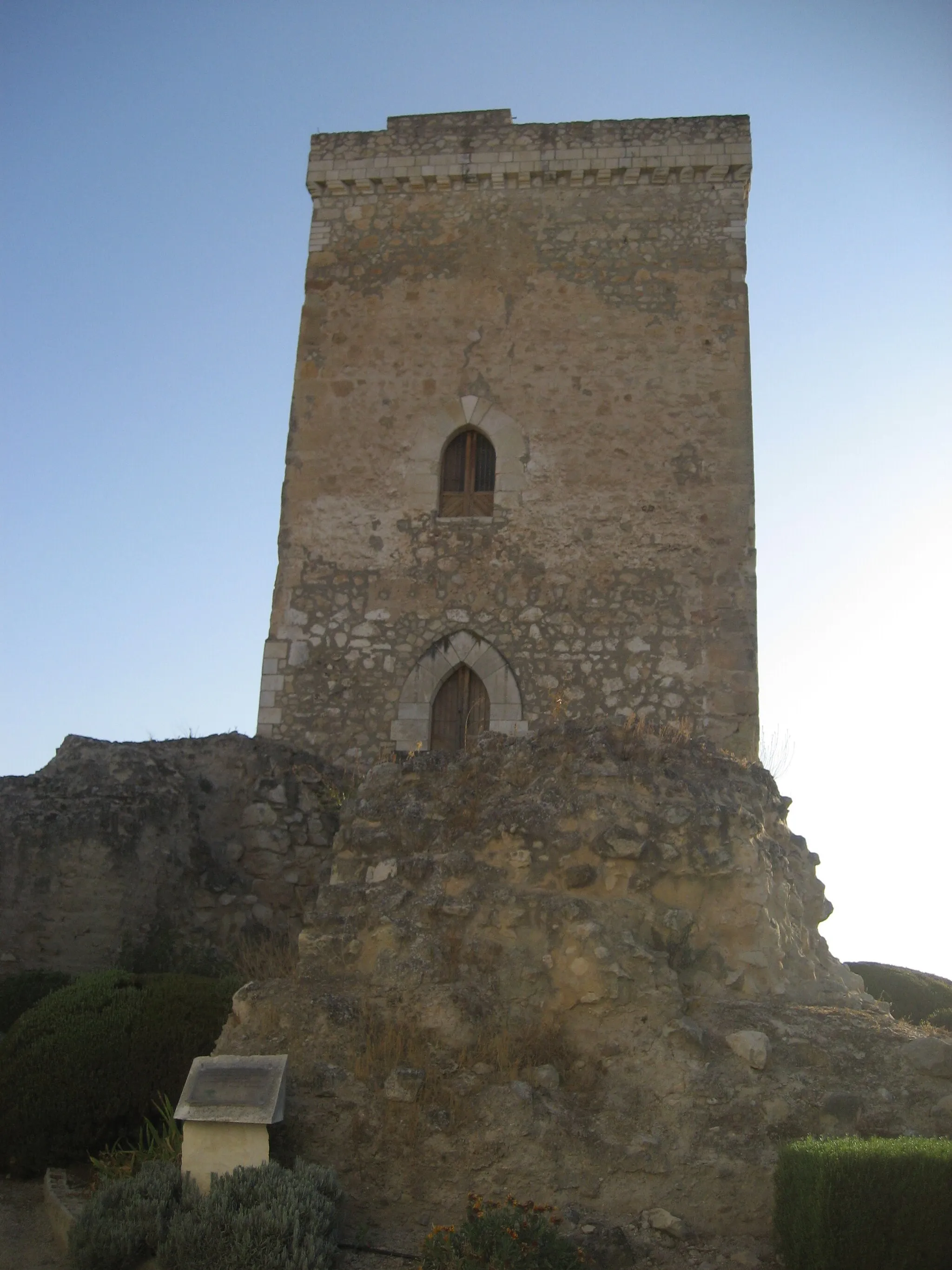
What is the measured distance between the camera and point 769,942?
794 cm

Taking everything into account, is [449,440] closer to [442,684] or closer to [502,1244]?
[442,684]

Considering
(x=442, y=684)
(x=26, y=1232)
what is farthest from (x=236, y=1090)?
(x=442, y=684)

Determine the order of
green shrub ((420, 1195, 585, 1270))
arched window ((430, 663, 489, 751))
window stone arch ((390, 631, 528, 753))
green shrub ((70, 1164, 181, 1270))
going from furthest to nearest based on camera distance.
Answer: arched window ((430, 663, 489, 751))
window stone arch ((390, 631, 528, 753))
green shrub ((70, 1164, 181, 1270))
green shrub ((420, 1195, 585, 1270))

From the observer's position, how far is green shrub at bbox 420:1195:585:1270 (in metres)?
5.61

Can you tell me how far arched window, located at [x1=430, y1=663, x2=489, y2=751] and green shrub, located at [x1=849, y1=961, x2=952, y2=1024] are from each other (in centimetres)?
510

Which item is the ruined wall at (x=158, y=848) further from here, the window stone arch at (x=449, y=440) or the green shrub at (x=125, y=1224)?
the green shrub at (x=125, y=1224)

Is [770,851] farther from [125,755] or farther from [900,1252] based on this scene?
[125,755]

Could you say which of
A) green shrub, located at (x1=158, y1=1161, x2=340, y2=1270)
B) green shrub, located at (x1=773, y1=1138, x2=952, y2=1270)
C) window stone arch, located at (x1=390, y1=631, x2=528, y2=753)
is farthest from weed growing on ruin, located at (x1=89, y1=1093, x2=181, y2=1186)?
window stone arch, located at (x1=390, y1=631, x2=528, y2=753)

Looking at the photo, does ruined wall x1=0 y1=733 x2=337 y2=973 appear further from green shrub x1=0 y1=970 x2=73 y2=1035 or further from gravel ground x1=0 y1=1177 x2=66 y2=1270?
gravel ground x1=0 y1=1177 x2=66 y2=1270

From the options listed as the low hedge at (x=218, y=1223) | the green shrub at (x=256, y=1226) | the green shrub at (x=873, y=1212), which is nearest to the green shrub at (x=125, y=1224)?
→ the low hedge at (x=218, y=1223)

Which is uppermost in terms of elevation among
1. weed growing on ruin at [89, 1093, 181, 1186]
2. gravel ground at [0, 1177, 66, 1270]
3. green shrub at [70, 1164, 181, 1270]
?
weed growing on ruin at [89, 1093, 181, 1186]

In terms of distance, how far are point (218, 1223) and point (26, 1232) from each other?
1820mm

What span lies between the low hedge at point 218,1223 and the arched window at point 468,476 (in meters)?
9.04

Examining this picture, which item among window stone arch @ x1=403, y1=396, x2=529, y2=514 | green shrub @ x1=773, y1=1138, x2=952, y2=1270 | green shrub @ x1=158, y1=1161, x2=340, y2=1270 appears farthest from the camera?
window stone arch @ x1=403, y1=396, x2=529, y2=514
